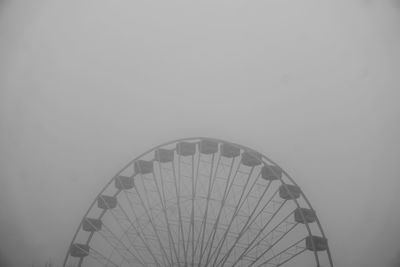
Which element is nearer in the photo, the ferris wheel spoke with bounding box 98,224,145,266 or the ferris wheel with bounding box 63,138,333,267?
the ferris wheel with bounding box 63,138,333,267

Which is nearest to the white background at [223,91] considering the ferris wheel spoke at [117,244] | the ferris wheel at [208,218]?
the ferris wheel at [208,218]

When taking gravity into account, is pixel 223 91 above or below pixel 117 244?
above

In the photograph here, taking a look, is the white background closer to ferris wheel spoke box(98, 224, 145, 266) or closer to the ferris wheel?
the ferris wheel

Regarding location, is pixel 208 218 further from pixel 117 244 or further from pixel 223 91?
pixel 223 91

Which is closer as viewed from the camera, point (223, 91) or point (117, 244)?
point (223, 91)

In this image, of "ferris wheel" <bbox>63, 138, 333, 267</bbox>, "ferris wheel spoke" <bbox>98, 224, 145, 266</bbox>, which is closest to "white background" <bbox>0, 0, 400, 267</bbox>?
"ferris wheel" <bbox>63, 138, 333, 267</bbox>

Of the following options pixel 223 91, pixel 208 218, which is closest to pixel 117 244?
pixel 208 218

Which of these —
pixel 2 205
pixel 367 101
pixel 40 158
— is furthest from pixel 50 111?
pixel 367 101

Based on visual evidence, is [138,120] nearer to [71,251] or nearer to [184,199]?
[184,199]

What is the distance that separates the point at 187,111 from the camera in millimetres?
4273

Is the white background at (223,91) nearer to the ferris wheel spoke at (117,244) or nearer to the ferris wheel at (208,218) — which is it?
the ferris wheel at (208,218)

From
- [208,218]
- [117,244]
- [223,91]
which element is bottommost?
[117,244]

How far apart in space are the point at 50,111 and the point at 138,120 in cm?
123

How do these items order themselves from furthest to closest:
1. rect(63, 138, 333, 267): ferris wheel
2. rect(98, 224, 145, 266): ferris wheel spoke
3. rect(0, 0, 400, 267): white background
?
1. rect(98, 224, 145, 266): ferris wheel spoke
2. rect(63, 138, 333, 267): ferris wheel
3. rect(0, 0, 400, 267): white background
